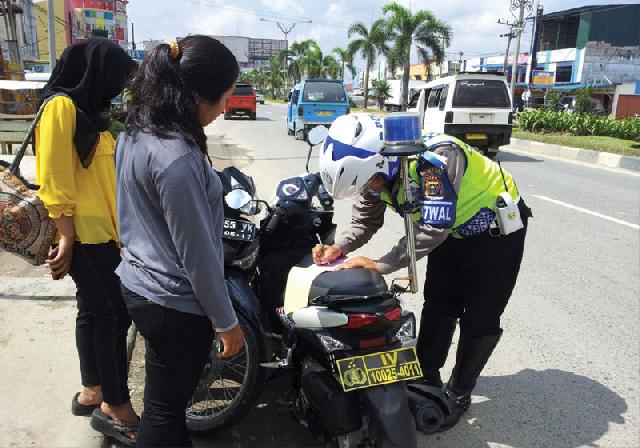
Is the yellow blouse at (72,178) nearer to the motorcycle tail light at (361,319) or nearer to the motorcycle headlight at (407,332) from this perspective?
the motorcycle tail light at (361,319)

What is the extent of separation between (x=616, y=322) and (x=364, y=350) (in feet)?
9.25

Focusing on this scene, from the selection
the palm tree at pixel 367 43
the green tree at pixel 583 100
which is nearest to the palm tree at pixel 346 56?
the palm tree at pixel 367 43

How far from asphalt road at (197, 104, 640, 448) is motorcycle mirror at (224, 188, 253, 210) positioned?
3.82ft

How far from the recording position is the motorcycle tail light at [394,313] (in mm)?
2078

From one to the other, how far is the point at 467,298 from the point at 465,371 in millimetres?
395

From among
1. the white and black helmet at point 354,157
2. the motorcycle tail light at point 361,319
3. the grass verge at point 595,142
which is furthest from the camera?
the grass verge at point 595,142

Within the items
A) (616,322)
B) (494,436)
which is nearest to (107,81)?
(494,436)

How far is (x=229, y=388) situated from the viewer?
2721mm

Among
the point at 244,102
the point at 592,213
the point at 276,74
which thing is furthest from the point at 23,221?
the point at 276,74

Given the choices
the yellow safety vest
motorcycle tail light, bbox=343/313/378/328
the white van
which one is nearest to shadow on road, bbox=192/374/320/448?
motorcycle tail light, bbox=343/313/378/328

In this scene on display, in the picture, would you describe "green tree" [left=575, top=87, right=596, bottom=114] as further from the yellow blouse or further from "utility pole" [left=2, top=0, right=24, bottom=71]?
the yellow blouse

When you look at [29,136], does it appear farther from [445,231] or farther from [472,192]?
[472,192]

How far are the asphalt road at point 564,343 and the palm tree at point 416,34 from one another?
25839 millimetres

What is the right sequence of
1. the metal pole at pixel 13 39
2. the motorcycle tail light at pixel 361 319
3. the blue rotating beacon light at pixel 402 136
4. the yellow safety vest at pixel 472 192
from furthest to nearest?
the metal pole at pixel 13 39 → the yellow safety vest at pixel 472 192 → the motorcycle tail light at pixel 361 319 → the blue rotating beacon light at pixel 402 136
